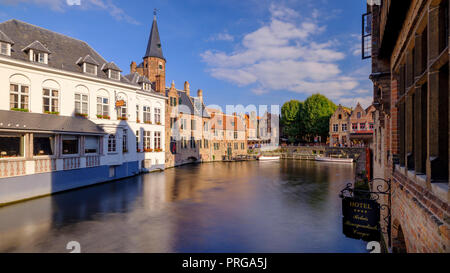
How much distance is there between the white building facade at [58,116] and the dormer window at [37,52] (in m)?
0.05

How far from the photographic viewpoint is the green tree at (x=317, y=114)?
59188 mm

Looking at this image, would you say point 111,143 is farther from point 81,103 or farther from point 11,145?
point 11,145

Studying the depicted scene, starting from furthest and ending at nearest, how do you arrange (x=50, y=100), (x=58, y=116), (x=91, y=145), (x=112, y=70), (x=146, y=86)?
(x=146, y=86)
(x=112, y=70)
(x=91, y=145)
(x=58, y=116)
(x=50, y=100)

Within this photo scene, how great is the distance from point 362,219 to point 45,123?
19386mm

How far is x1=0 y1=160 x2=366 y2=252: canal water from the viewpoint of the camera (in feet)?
30.3

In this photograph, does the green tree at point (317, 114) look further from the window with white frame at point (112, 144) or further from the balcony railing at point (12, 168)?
the balcony railing at point (12, 168)

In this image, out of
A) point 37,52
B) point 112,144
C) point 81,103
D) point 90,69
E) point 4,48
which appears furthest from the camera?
point 112,144

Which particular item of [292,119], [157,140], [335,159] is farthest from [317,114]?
[157,140]

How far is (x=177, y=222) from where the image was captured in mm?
11812

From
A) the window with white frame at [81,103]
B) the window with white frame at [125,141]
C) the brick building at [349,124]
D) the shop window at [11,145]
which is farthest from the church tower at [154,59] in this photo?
the brick building at [349,124]

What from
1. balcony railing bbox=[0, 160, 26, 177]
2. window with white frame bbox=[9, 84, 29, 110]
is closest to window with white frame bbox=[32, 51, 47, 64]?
window with white frame bbox=[9, 84, 29, 110]

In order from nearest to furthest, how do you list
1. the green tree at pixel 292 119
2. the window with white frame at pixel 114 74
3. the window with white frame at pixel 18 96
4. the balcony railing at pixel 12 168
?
the balcony railing at pixel 12 168
the window with white frame at pixel 18 96
the window with white frame at pixel 114 74
the green tree at pixel 292 119
